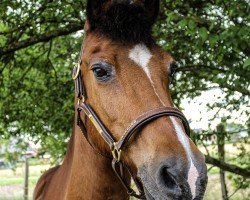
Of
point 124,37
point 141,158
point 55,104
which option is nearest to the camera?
point 141,158

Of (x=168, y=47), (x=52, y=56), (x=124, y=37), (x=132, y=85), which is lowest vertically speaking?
(x=52, y=56)

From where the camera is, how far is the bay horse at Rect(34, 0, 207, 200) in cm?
216

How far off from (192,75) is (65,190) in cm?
427

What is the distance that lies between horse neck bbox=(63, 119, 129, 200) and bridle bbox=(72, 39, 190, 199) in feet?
0.34

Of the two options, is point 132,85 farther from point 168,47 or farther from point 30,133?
point 30,133

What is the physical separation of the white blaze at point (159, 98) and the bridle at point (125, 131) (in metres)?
0.08

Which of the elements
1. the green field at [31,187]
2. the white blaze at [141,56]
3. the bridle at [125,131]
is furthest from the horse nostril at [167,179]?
the green field at [31,187]

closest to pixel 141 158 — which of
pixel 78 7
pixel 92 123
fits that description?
pixel 92 123

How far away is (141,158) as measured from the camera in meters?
2.32

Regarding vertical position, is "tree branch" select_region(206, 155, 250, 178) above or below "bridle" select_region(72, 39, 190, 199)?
below

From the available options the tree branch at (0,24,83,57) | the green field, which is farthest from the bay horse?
the green field

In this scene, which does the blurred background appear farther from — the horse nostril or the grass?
the grass

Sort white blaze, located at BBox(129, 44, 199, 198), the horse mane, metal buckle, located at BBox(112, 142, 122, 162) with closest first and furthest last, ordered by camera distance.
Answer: white blaze, located at BBox(129, 44, 199, 198) → metal buckle, located at BBox(112, 142, 122, 162) → the horse mane

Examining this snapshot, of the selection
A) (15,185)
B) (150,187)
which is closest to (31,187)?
(15,185)
